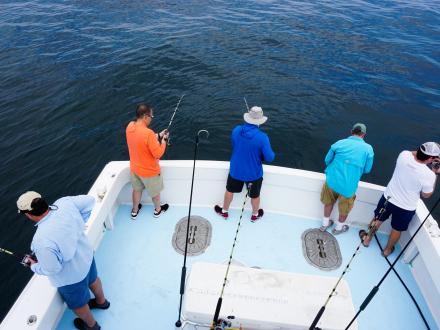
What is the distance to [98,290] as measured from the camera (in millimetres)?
3488

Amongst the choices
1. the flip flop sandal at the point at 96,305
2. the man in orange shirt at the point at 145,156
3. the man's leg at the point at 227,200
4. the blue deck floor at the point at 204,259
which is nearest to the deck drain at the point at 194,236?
the blue deck floor at the point at 204,259

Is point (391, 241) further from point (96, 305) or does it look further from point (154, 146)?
point (96, 305)

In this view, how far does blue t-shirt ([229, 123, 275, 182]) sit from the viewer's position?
13.8ft

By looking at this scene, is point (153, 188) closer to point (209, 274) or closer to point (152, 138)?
point (152, 138)

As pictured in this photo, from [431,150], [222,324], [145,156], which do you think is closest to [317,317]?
[222,324]

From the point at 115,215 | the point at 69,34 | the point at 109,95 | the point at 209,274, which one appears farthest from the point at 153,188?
the point at 69,34

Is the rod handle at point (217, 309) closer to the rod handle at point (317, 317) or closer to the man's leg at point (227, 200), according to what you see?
the rod handle at point (317, 317)

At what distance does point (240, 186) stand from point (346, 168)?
1.50 m

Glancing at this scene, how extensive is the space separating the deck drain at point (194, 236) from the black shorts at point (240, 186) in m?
0.68

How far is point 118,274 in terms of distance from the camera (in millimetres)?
4109

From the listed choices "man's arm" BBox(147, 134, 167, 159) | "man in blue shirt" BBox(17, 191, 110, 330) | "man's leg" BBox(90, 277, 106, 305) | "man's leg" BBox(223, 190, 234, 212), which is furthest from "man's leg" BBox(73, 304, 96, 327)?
"man's leg" BBox(223, 190, 234, 212)

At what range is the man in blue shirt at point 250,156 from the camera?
417 cm

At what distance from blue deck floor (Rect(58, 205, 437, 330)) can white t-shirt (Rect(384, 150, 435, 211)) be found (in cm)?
94

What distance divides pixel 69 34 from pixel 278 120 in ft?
33.3
